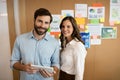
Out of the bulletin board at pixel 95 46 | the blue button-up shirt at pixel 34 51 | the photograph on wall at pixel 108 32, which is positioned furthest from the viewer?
the photograph on wall at pixel 108 32

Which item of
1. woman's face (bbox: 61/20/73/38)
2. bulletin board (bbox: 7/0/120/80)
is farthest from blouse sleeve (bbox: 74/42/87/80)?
bulletin board (bbox: 7/0/120/80)

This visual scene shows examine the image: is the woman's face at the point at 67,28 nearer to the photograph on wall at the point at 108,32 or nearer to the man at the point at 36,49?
the man at the point at 36,49

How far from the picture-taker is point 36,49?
1670mm

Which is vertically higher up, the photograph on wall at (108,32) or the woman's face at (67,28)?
the woman's face at (67,28)

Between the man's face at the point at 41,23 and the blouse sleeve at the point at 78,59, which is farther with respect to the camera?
the blouse sleeve at the point at 78,59

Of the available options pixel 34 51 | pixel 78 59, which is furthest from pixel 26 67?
pixel 78 59

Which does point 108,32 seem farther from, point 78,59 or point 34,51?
point 34,51

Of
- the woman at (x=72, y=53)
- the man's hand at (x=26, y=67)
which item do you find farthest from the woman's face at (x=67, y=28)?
the man's hand at (x=26, y=67)

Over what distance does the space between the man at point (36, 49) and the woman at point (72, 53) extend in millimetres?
150

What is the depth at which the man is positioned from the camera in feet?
5.31

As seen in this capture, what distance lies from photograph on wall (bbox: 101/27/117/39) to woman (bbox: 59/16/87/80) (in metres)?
1.12

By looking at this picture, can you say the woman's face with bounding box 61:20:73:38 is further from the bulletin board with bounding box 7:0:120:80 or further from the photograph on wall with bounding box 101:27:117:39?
the photograph on wall with bounding box 101:27:117:39

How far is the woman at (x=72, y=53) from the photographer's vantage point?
5.81 ft

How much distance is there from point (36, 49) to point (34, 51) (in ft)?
0.09
